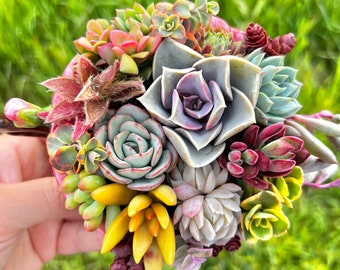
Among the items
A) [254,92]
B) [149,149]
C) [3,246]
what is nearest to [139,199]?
[149,149]

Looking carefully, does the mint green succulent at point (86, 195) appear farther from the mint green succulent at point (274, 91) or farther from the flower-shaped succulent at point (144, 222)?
the mint green succulent at point (274, 91)

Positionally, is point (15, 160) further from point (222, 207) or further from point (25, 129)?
point (222, 207)

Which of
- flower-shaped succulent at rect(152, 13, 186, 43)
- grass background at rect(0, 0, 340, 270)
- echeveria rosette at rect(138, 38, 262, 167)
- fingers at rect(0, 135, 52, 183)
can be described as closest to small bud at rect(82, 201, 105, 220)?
echeveria rosette at rect(138, 38, 262, 167)

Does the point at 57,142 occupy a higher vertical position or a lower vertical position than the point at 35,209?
higher

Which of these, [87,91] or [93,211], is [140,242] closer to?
[93,211]

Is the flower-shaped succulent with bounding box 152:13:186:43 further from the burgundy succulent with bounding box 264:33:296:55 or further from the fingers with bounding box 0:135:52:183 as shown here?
the fingers with bounding box 0:135:52:183

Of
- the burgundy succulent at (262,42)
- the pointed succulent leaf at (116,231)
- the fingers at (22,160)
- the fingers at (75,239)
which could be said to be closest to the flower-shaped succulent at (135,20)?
the burgundy succulent at (262,42)
